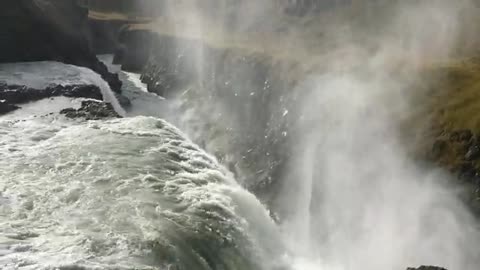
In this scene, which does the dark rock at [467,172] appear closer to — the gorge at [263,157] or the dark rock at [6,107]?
the gorge at [263,157]

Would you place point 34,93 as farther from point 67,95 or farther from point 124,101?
point 124,101

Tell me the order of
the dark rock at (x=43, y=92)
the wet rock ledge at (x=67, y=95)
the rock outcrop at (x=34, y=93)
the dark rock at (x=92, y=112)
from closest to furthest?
the dark rock at (x=92, y=112) → the wet rock ledge at (x=67, y=95) → the rock outcrop at (x=34, y=93) → the dark rock at (x=43, y=92)

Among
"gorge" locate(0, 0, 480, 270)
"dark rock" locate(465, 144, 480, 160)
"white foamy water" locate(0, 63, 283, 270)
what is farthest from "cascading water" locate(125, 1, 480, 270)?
"white foamy water" locate(0, 63, 283, 270)

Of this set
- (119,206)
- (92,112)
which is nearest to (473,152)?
(119,206)

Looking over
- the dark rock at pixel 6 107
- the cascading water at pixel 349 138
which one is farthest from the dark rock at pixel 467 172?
the dark rock at pixel 6 107

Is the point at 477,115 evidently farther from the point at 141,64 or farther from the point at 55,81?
the point at 141,64

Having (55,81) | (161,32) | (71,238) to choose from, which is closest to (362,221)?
(71,238)

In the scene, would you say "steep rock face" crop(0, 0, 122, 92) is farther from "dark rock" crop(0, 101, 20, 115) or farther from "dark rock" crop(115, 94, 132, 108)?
"dark rock" crop(0, 101, 20, 115)
